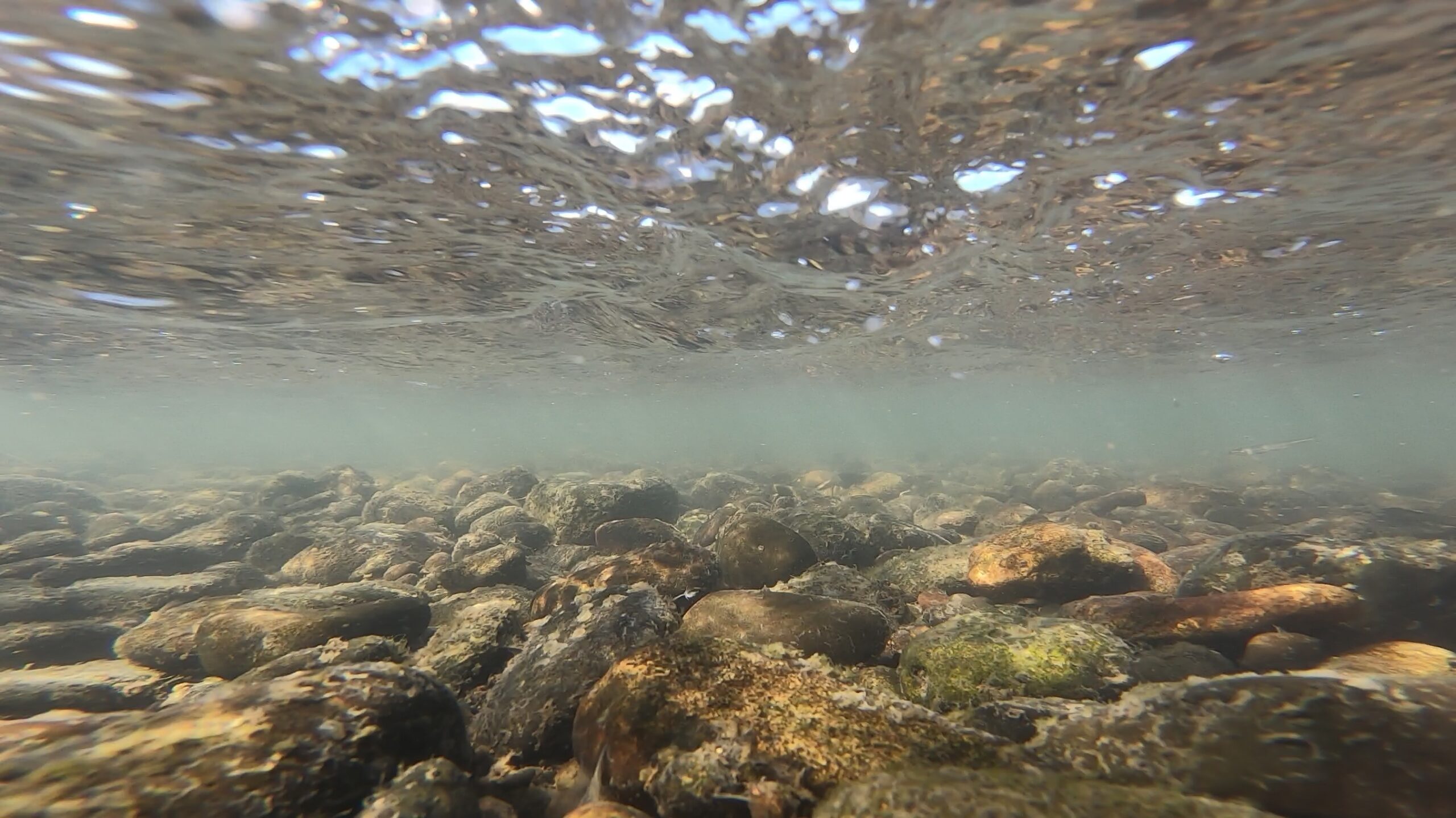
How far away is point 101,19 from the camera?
4801mm

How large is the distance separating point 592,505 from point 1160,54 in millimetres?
10924

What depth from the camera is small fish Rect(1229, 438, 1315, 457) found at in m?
25.2

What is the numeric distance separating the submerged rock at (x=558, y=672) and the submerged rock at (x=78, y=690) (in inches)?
143

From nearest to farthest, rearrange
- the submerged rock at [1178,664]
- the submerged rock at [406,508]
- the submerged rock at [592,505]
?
1. the submerged rock at [1178,664]
2. the submerged rock at [592,505]
3. the submerged rock at [406,508]

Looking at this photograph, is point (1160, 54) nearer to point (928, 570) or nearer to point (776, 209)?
point (776, 209)

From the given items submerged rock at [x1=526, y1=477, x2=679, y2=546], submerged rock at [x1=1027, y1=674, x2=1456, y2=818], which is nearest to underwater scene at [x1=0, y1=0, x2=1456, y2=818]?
submerged rock at [x1=1027, y1=674, x2=1456, y2=818]

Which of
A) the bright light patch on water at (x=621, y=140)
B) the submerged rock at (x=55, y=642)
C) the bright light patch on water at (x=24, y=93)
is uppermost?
the bright light patch on water at (x=621, y=140)

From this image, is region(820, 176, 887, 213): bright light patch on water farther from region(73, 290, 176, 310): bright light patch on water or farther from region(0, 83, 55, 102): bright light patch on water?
region(73, 290, 176, 310): bright light patch on water

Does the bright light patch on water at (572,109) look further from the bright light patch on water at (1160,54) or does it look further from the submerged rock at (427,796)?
the submerged rock at (427,796)

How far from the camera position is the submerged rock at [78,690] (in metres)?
5.09

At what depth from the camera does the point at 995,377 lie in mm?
41125

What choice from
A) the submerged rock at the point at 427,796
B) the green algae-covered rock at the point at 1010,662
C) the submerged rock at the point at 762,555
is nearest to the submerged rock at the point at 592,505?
the submerged rock at the point at 762,555

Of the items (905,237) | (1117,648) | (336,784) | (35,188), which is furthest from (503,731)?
(35,188)

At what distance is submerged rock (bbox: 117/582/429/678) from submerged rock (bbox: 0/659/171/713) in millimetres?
349
